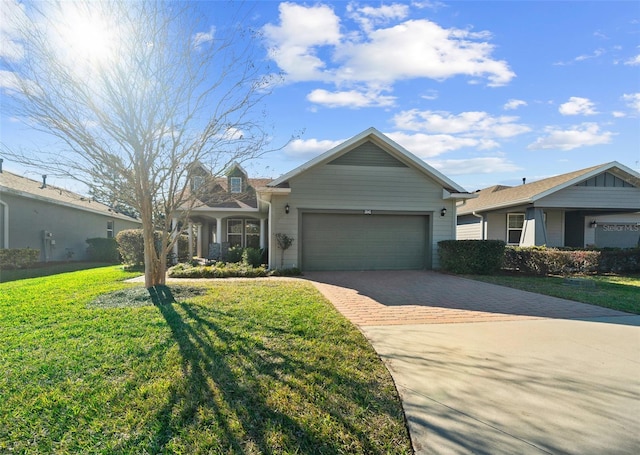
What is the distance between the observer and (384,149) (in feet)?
40.5

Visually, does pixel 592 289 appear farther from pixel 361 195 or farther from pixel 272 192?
pixel 272 192

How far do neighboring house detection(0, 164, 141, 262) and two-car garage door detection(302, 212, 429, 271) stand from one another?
9.13 m

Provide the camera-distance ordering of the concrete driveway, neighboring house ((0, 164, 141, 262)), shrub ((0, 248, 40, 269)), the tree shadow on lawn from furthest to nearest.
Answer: neighboring house ((0, 164, 141, 262)) → shrub ((0, 248, 40, 269)) → the concrete driveway → the tree shadow on lawn

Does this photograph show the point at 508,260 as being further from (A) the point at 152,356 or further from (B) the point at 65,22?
(B) the point at 65,22

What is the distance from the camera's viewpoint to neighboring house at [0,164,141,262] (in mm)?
13740

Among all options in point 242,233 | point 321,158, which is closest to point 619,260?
point 321,158

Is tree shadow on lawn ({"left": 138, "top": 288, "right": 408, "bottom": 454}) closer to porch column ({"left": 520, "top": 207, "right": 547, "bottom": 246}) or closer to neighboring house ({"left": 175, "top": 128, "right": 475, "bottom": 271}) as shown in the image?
neighboring house ({"left": 175, "top": 128, "right": 475, "bottom": 271})

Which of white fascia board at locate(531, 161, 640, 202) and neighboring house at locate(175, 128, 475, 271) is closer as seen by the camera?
neighboring house at locate(175, 128, 475, 271)

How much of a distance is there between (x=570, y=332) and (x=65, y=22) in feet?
34.5

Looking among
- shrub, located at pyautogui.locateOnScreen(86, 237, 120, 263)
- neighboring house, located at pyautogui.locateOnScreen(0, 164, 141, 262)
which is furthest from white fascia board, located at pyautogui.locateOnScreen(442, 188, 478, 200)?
shrub, located at pyautogui.locateOnScreen(86, 237, 120, 263)

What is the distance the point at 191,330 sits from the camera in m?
4.63

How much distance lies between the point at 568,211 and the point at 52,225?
2628 cm

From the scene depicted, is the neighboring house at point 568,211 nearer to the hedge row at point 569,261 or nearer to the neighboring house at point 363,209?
the hedge row at point 569,261

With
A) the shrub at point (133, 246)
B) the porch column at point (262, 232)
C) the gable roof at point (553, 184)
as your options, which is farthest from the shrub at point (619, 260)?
the shrub at point (133, 246)
